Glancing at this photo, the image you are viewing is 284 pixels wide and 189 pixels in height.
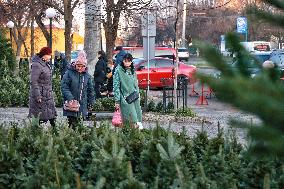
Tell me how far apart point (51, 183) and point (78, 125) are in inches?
124

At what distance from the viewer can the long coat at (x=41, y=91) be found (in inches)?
431

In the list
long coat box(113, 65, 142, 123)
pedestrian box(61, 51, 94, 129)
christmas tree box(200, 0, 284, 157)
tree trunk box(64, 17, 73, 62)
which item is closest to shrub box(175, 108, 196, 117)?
long coat box(113, 65, 142, 123)

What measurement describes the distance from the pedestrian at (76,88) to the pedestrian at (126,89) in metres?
0.46

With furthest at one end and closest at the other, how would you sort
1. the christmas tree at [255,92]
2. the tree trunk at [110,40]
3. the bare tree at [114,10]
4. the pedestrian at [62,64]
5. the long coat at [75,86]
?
the tree trunk at [110,40] < the pedestrian at [62,64] < the bare tree at [114,10] < the long coat at [75,86] < the christmas tree at [255,92]

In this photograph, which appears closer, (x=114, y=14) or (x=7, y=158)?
(x=7, y=158)

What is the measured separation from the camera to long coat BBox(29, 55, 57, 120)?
11.0m

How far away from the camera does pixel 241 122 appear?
71.6 inches

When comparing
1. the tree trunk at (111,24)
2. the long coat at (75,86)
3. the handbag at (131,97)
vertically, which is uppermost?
the tree trunk at (111,24)

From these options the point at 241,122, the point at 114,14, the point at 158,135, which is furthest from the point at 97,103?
the point at 241,122

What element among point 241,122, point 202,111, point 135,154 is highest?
point 241,122

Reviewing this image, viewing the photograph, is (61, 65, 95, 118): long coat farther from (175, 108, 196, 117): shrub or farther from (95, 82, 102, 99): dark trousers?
(95, 82, 102, 99): dark trousers

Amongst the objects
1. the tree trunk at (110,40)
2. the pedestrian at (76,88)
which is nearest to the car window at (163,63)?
the tree trunk at (110,40)

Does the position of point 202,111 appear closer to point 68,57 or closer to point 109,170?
point 68,57

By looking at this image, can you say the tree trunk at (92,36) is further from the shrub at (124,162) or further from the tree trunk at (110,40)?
the shrub at (124,162)
